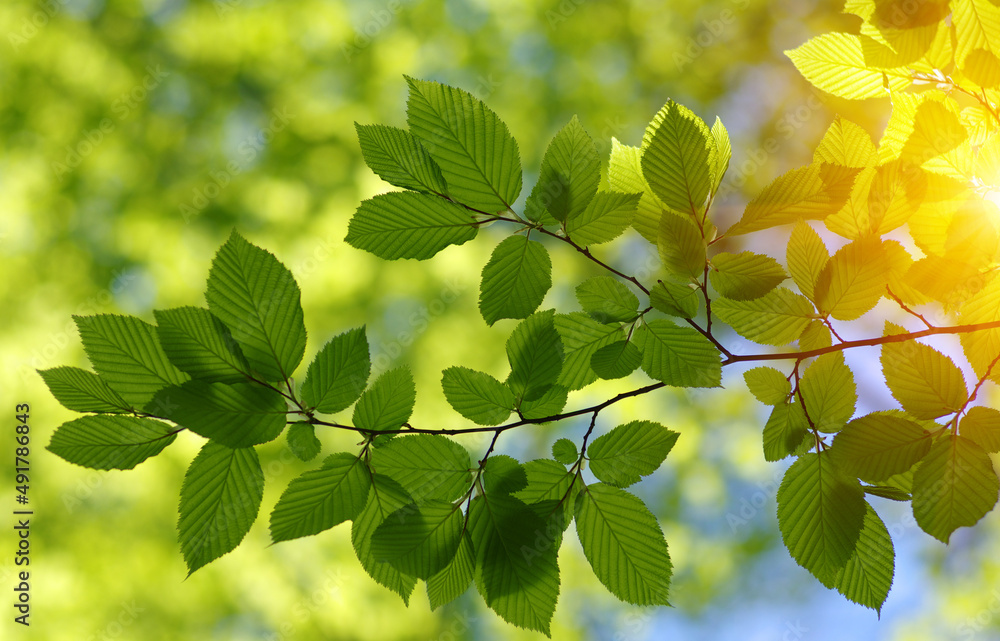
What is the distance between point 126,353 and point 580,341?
403 millimetres

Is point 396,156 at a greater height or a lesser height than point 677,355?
greater

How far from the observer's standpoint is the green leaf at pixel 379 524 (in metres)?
0.55

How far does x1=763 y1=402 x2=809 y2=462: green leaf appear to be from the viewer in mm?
560

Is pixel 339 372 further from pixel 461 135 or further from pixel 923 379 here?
pixel 923 379

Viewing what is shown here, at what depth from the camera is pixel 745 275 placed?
21.8 inches

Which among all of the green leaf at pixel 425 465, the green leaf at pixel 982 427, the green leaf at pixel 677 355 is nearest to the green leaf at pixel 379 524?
the green leaf at pixel 425 465

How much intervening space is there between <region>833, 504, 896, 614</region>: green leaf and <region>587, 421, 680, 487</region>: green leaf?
0.59ft

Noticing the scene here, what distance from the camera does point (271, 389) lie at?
501 millimetres

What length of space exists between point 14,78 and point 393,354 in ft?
8.44

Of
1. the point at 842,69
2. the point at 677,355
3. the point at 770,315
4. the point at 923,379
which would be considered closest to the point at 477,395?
the point at 677,355

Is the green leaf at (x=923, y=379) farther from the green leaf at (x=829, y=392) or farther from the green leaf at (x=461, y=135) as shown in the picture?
the green leaf at (x=461, y=135)

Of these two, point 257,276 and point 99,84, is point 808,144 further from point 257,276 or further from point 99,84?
point 99,84

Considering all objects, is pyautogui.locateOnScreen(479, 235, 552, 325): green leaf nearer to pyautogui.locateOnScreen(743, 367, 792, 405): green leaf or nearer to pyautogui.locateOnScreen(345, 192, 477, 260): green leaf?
pyautogui.locateOnScreen(345, 192, 477, 260): green leaf

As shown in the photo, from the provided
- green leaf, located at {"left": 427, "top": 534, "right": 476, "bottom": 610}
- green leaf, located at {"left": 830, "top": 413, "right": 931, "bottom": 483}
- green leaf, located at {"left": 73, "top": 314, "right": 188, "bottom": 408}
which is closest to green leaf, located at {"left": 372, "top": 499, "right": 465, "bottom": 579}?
green leaf, located at {"left": 427, "top": 534, "right": 476, "bottom": 610}
